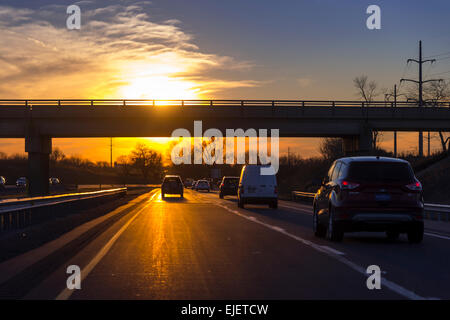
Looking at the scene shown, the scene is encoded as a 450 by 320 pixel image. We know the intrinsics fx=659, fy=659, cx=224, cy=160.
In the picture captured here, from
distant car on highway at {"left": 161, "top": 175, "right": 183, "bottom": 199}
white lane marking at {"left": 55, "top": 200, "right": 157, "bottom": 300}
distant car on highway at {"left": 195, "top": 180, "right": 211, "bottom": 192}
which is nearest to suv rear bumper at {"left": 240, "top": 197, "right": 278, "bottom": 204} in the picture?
white lane marking at {"left": 55, "top": 200, "right": 157, "bottom": 300}

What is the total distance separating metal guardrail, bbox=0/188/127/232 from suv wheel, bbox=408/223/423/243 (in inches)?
380

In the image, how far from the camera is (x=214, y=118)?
54.3 meters

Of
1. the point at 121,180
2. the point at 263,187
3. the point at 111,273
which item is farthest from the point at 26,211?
the point at 121,180

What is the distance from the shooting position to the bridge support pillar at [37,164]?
5325 cm

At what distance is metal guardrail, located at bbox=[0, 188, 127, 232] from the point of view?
16627 mm

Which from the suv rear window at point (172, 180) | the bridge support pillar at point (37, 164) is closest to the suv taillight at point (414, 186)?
the suv rear window at point (172, 180)

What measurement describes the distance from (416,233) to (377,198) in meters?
1.42

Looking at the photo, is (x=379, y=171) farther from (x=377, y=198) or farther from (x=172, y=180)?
(x=172, y=180)

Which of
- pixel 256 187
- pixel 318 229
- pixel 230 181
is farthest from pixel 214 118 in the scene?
pixel 318 229

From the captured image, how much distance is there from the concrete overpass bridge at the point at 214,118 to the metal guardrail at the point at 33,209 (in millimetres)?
25556

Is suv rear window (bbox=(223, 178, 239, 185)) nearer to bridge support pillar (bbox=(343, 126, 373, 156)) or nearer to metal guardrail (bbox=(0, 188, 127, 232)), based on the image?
bridge support pillar (bbox=(343, 126, 373, 156))

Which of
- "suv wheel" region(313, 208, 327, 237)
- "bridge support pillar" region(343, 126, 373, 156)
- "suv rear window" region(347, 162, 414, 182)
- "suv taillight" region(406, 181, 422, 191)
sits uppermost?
"bridge support pillar" region(343, 126, 373, 156)

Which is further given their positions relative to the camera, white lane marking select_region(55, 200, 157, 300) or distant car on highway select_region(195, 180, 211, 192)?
distant car on highway select_region(195, 180, 211, 192)
